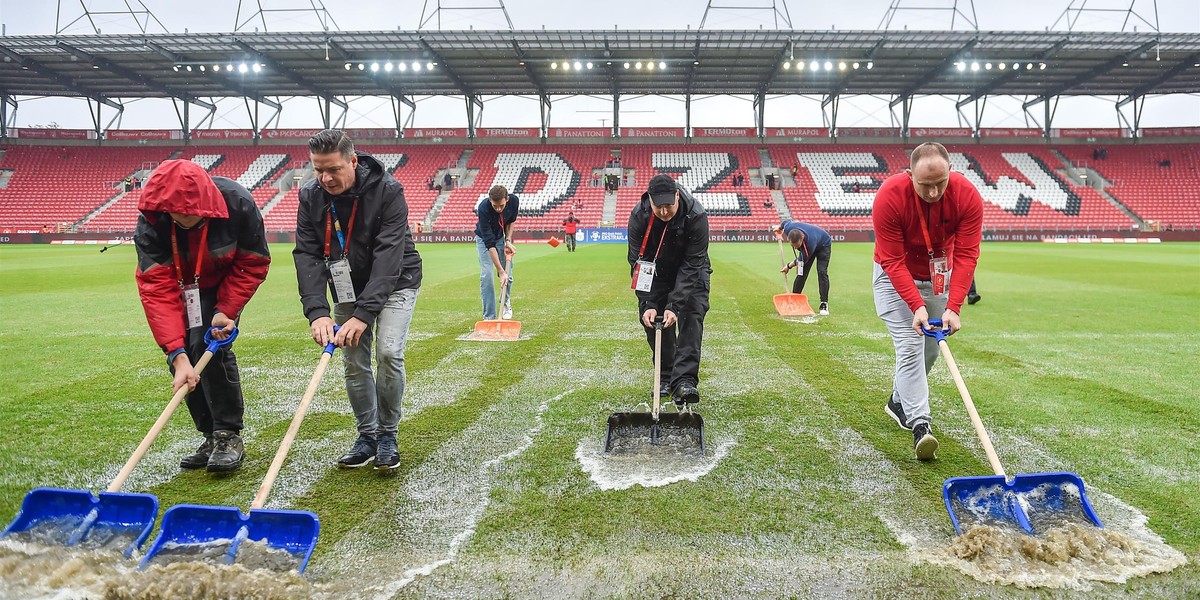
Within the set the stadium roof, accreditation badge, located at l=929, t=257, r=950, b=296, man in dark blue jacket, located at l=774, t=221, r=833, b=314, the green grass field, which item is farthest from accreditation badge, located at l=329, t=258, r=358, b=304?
the stadium roof

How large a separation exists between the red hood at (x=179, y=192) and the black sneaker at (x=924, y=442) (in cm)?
413

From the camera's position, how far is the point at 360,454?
3.71 metres

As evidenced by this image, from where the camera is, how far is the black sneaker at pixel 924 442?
365 centimetres

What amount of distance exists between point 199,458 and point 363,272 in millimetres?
1453

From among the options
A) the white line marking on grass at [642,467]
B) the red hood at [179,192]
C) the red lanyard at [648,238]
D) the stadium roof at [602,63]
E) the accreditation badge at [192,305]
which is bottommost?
the white line marking on grass at [642,467]

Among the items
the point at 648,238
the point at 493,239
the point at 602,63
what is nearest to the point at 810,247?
the point at 493,239

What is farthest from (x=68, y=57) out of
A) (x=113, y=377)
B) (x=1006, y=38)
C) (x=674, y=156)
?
(x=1006, y=38)

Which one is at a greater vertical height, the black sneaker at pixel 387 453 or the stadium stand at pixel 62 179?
the stadium stand at pixel 62 179

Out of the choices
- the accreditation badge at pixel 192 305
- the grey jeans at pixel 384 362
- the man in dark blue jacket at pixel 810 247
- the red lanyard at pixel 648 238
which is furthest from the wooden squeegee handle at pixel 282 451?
the man in dark blue jacket at pixel 810 247

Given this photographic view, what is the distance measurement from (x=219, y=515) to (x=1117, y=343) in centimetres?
878

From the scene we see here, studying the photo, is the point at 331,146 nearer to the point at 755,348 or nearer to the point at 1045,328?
the point at 755,348

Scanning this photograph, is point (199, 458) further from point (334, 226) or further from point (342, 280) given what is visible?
point (334, 226)

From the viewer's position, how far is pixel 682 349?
202 inches

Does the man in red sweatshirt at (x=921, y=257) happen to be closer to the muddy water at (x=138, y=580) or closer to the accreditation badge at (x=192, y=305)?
the muddy water at (x=138, y=580)
